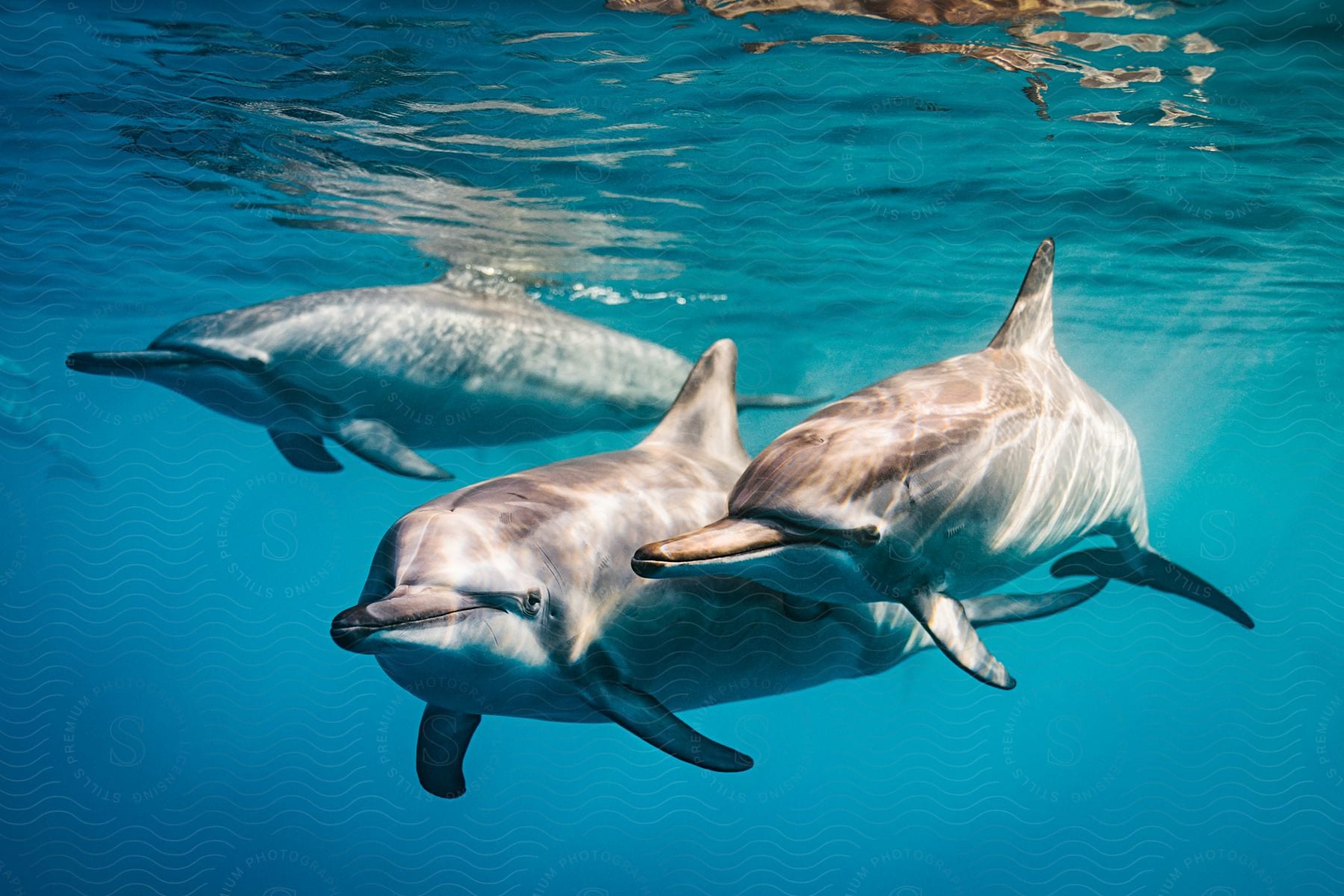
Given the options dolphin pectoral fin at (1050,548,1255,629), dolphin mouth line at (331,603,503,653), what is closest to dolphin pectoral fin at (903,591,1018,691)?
dolphin mouth line at (331,603,503,653)

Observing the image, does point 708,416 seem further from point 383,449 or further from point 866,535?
point 383,449

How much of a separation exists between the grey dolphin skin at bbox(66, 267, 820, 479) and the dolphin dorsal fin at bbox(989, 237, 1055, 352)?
133 inches

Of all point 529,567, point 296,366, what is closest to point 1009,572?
point 529,567

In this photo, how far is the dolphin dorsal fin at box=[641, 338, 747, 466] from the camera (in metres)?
5.28

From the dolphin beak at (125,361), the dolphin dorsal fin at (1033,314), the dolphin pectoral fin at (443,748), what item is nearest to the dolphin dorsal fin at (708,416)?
the dolphin dorsal fin at (1033,314)

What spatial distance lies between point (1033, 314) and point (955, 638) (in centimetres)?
262

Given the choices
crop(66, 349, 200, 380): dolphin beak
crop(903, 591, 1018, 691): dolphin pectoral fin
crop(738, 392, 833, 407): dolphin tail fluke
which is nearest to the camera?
crop(903, 591, 1018, 691): dolphin pectoral fin

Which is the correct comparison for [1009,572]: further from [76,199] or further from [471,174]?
[76,199]

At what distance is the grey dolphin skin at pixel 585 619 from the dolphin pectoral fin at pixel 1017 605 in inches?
24.2

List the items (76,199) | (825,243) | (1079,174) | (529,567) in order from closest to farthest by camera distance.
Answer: (529,567)
(1079,174)
(76,199)
(825,243)

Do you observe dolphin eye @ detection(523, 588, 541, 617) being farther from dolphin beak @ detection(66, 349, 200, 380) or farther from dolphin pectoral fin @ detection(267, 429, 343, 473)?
dolphin pectoral fin @ detection(267, 429, 343, 473)

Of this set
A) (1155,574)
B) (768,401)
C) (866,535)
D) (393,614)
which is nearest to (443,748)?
(393,614)

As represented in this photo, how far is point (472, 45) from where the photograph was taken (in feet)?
29.7

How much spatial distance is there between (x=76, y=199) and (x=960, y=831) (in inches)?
1557
